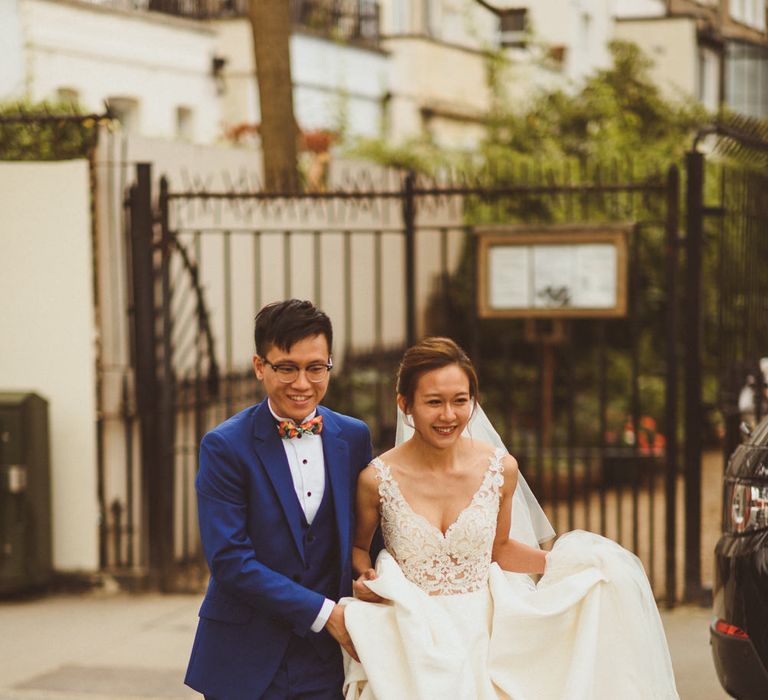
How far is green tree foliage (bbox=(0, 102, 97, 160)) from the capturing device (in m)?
8.20

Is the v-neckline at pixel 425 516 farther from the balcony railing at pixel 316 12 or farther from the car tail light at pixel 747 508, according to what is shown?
the balcony railing at pixel 316 12

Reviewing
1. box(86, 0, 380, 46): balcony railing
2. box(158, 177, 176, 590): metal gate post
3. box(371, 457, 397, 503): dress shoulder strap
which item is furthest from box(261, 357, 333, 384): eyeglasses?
box(86, 0, 380, 46): balcony railing

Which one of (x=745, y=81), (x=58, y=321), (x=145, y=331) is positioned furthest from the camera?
(x=745, y=81)

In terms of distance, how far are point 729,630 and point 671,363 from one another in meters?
3.05

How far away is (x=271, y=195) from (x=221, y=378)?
6.36ft

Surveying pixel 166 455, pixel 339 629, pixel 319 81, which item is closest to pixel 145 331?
pixel 166 455

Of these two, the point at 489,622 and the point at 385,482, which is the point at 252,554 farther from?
the point at 489,622

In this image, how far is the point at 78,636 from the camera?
24.7 ft

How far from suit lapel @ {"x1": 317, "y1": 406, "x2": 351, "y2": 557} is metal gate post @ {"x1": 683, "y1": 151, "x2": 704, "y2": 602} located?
178 inches

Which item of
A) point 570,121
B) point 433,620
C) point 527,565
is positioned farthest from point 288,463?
point 570,121

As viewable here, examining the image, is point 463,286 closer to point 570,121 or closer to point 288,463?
point 570,121

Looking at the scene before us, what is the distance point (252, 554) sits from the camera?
3.42 metres

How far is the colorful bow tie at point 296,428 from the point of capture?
351cm

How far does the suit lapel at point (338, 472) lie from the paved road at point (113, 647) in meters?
3.21
